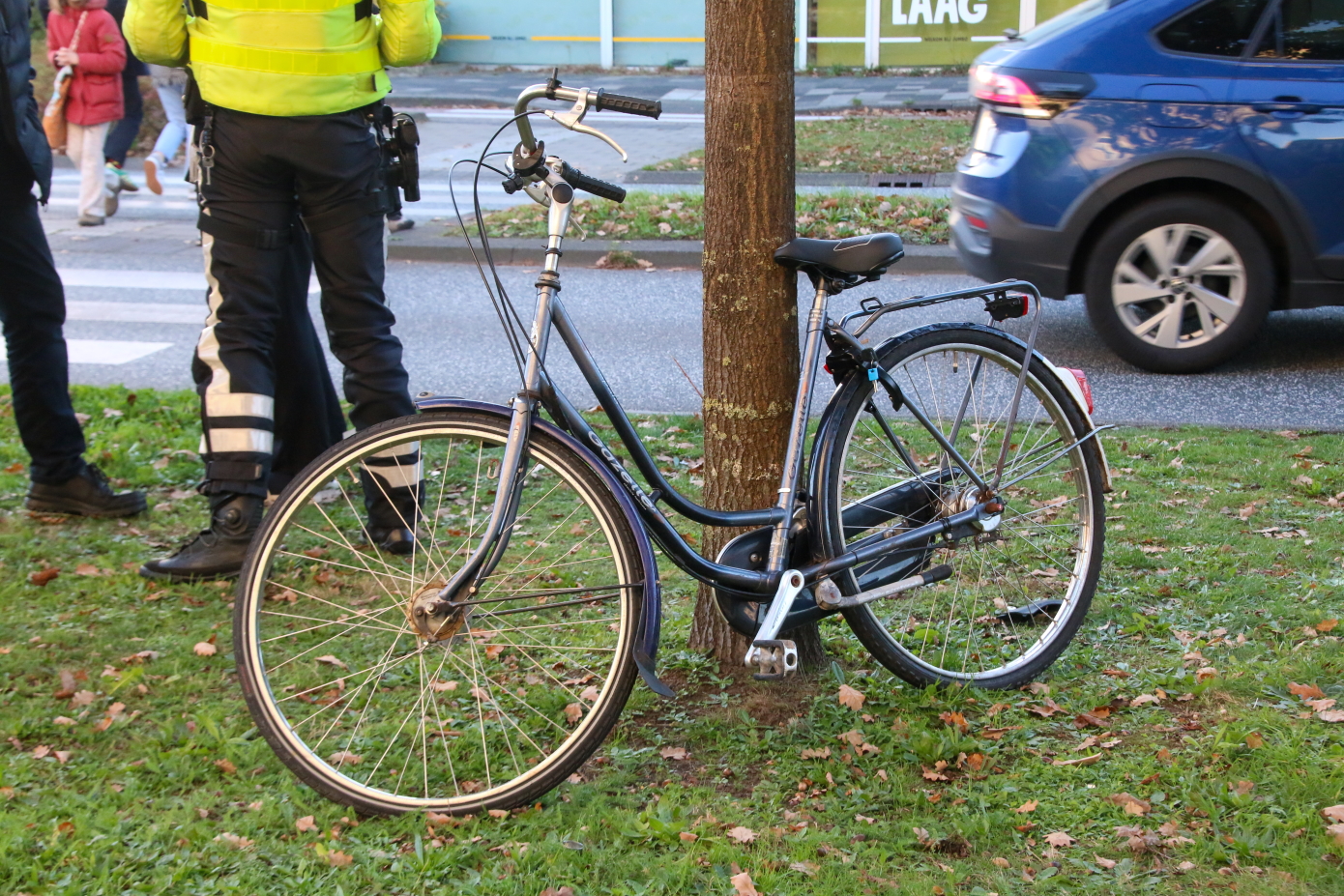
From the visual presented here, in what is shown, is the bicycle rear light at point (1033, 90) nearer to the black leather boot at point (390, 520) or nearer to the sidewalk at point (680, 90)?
the black leather boot at point (390, 520)

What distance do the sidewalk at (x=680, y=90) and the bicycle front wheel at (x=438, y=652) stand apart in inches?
611

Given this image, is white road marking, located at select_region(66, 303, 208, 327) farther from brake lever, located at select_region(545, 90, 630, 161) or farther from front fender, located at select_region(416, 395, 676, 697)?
brake lever, located at select_region(545, 90, 630, 161)

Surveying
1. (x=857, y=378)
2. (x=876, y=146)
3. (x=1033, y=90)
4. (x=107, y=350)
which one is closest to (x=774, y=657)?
(x=857, y=378)

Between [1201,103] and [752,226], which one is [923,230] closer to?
[1201,103]

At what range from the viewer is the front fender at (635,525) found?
2.91m

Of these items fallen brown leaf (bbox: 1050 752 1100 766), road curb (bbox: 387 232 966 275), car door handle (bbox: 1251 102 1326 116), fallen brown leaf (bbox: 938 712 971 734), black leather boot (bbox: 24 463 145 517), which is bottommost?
fallen brown leaf (bbox: 1050 752 1100 766)

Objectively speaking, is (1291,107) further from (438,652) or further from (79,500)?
(79,500)

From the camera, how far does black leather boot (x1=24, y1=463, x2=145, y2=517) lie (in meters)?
4.94

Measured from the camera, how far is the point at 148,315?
29.0 ft

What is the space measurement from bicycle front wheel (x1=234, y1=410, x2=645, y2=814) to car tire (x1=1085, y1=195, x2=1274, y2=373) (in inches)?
149

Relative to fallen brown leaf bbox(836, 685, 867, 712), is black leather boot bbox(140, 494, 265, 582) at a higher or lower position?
higher

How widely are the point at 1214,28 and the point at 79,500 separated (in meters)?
5.69

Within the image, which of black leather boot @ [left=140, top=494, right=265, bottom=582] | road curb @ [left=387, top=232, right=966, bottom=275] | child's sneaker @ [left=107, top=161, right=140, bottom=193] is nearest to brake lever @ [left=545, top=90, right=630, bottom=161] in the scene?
black leather boot @ [left=140, top=494, right=265, bottom=582]

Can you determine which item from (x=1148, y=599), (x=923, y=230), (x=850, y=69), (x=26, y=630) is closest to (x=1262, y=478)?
(x=1148, y=599)
